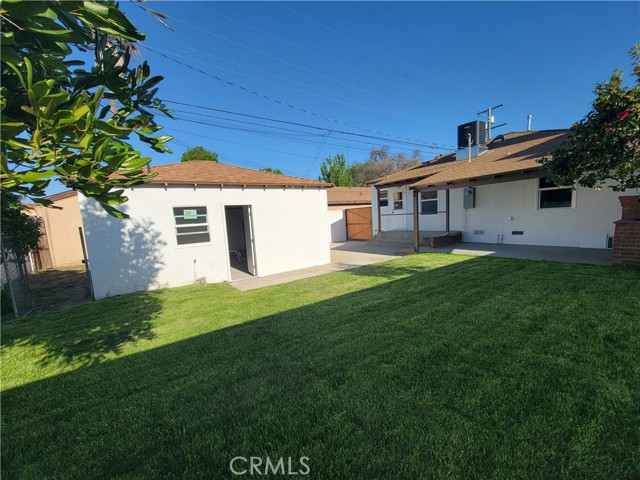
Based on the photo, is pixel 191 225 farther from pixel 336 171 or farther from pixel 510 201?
pixel 336 171

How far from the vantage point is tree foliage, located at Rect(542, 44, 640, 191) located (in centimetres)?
543

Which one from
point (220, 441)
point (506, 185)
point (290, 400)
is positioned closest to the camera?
point (220, 441)

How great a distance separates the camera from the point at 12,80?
186 cm

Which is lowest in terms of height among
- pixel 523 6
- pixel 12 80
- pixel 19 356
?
pixel 19 356

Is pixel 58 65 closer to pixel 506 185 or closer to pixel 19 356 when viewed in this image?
pixel 19 356

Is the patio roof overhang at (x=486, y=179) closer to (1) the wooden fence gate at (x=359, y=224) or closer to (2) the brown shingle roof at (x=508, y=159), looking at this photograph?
(2) the brown shingle roof at (x=508, y=159)

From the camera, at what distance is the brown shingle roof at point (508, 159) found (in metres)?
9.28

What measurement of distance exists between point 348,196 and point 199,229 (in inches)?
631

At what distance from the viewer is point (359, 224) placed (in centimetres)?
1981

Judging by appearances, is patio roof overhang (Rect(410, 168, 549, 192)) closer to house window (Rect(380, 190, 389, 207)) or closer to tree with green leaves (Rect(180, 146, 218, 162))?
house window (Rect(380, 190, 389, 207))

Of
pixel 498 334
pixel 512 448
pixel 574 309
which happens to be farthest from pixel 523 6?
pixel 512 448

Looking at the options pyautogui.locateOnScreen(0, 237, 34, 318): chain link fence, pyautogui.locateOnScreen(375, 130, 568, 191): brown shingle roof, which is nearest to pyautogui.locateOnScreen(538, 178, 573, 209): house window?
pyautogui.locateOnScreen(375, 130, 568, 191): brown shingle roof

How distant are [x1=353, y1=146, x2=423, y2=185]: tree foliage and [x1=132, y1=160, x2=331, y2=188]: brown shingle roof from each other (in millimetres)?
34399

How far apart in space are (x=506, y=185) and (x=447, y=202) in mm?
2218
